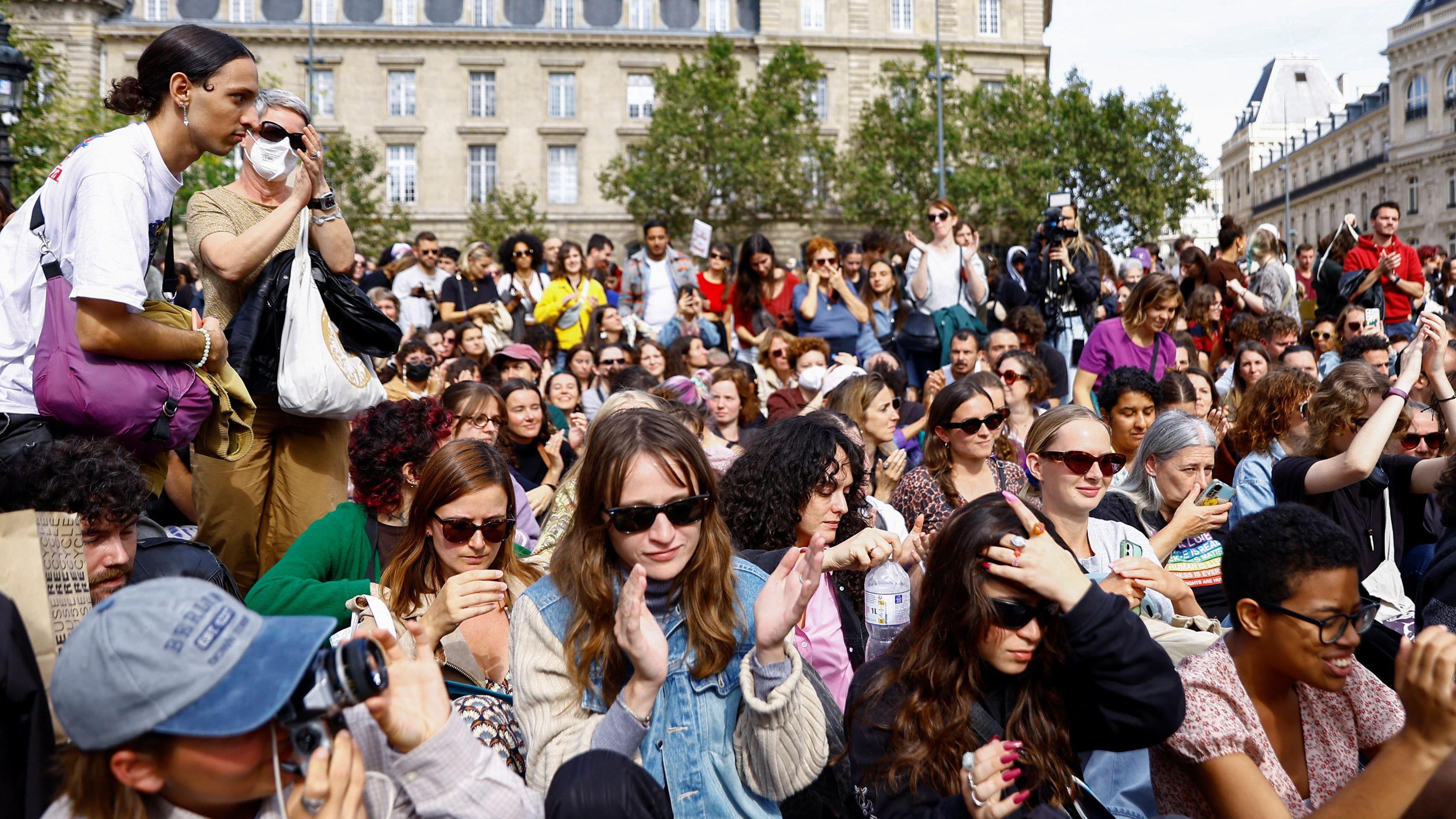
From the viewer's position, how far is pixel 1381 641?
3.44m

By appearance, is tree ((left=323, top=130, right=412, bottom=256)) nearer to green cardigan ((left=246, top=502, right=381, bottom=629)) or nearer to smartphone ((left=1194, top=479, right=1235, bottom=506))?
A: green cardigan ((left=246, top=502, right=381, bottom=629))

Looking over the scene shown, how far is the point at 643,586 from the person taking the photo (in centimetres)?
303

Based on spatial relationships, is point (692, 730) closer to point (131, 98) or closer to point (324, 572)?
point (324, 572)

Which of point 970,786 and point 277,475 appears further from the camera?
point 277,475

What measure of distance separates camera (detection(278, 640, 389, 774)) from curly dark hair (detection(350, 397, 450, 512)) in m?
2.36

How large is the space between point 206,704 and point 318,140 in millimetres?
3090

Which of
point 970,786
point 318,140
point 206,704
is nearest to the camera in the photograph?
point 206,704

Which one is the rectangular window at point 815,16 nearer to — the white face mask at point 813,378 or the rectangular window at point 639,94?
the rectangular window at point 639,94

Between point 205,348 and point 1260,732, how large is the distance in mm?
3536

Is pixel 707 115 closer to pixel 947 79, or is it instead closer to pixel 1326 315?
pixel 947 79

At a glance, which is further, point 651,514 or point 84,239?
→ point 84,239

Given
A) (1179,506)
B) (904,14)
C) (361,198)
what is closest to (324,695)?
(1179,506)

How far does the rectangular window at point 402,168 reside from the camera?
5303 cm

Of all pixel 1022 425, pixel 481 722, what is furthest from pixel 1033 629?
pixel 1022 425
